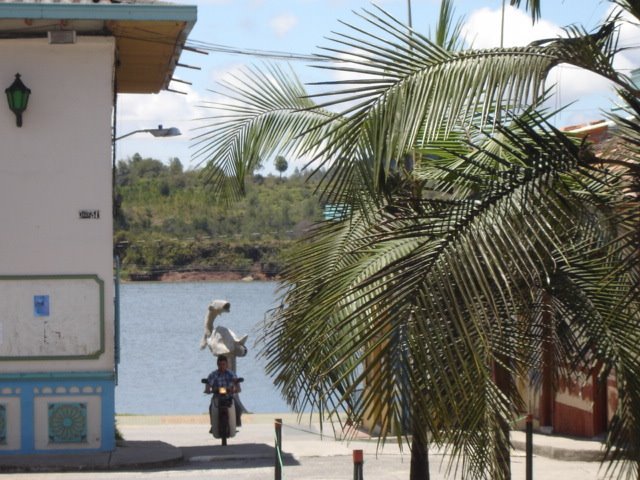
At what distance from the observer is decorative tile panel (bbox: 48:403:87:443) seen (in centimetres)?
1454

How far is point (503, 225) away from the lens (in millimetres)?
6184

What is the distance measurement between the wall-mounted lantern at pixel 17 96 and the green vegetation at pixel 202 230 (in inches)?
1433

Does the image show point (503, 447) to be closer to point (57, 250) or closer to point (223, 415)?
point (57, 250)

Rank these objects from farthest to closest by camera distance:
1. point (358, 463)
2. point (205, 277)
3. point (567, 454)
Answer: point (205, 277) < point (567, 454) < point (358, 463)

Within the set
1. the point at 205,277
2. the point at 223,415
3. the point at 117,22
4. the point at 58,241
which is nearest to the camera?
the point at 117,22

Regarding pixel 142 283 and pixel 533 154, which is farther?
pixel 142 283

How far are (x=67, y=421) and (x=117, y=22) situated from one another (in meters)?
4.81

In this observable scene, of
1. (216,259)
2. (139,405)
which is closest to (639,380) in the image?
(139,405)

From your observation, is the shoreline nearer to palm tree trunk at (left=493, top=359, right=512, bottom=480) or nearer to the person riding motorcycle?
the person riding motorcycle

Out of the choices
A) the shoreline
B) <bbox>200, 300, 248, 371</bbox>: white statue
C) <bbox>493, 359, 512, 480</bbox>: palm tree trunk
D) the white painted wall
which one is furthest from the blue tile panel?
the shoreline

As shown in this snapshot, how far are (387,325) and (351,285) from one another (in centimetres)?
90

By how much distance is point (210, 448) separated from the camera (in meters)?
16.2

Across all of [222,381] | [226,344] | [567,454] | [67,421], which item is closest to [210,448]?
[222,381]

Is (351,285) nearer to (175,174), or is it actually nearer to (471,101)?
(471,101)
